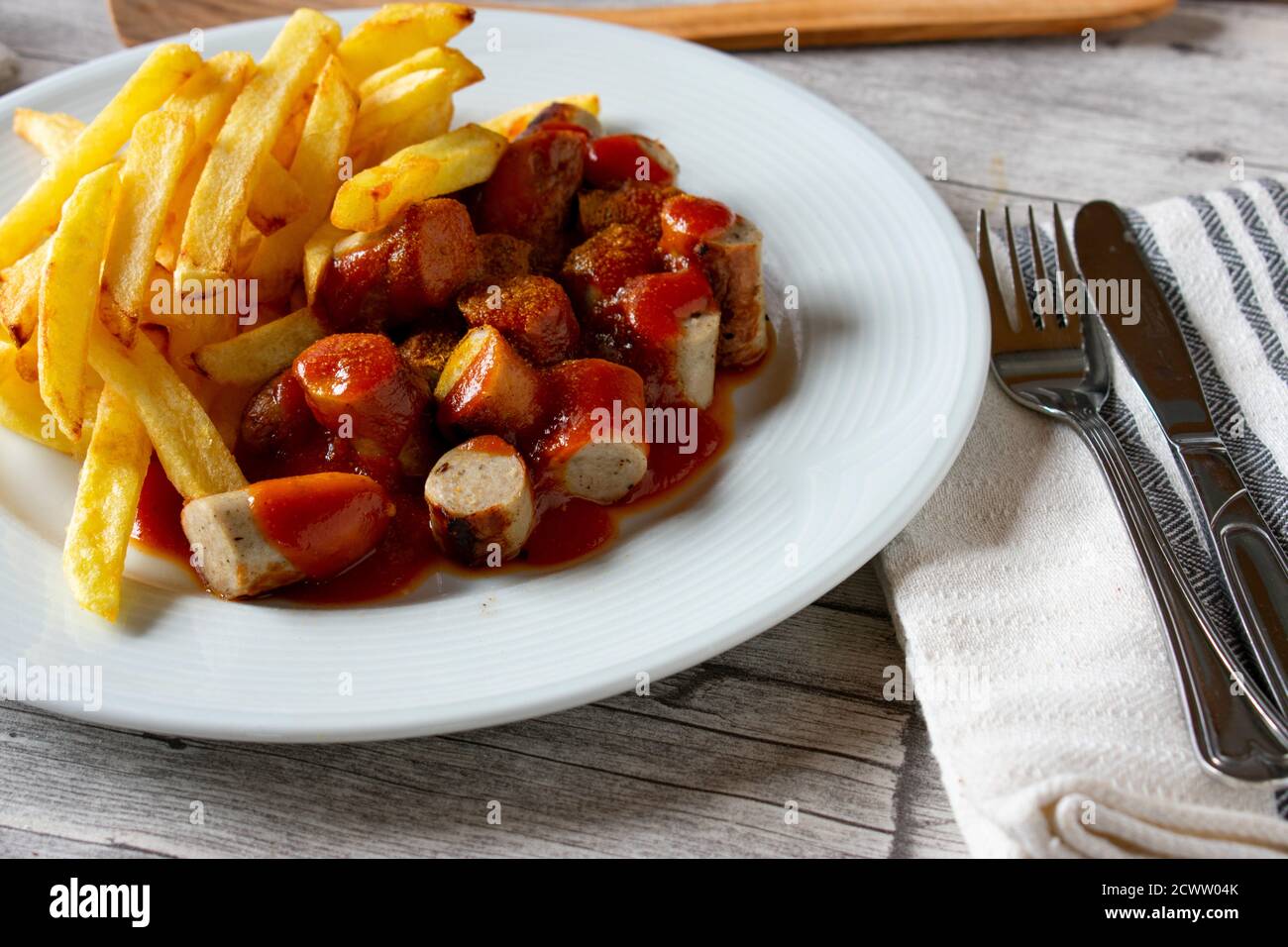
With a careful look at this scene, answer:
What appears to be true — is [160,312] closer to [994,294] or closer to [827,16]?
[994,294]

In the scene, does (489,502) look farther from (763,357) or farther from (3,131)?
(3,131)

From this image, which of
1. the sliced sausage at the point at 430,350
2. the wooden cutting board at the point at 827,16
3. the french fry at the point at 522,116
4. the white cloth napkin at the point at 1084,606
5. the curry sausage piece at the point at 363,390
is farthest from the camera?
the wooden cutting board at the point at 827,16

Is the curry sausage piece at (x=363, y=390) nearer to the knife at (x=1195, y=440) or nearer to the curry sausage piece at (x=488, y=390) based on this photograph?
the curry sausage piece at (x=488, y=390)

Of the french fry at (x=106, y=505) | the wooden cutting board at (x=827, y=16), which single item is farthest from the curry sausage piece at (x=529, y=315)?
the wooden cutting board at (x=827, y=16)

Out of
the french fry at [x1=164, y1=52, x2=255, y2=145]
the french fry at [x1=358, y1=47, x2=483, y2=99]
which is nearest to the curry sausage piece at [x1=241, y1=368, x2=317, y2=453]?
the french fry at [x1=164, y1=52, x2=255, y2=145]

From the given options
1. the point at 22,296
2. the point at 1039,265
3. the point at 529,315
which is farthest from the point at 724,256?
the point at 22,296

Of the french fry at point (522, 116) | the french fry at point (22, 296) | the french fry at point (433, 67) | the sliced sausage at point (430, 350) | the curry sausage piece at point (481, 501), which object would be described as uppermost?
the french fry at point (433, 67)

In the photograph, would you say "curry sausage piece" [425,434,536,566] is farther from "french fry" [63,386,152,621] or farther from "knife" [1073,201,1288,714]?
"knife" [1073,201,1288,714]
